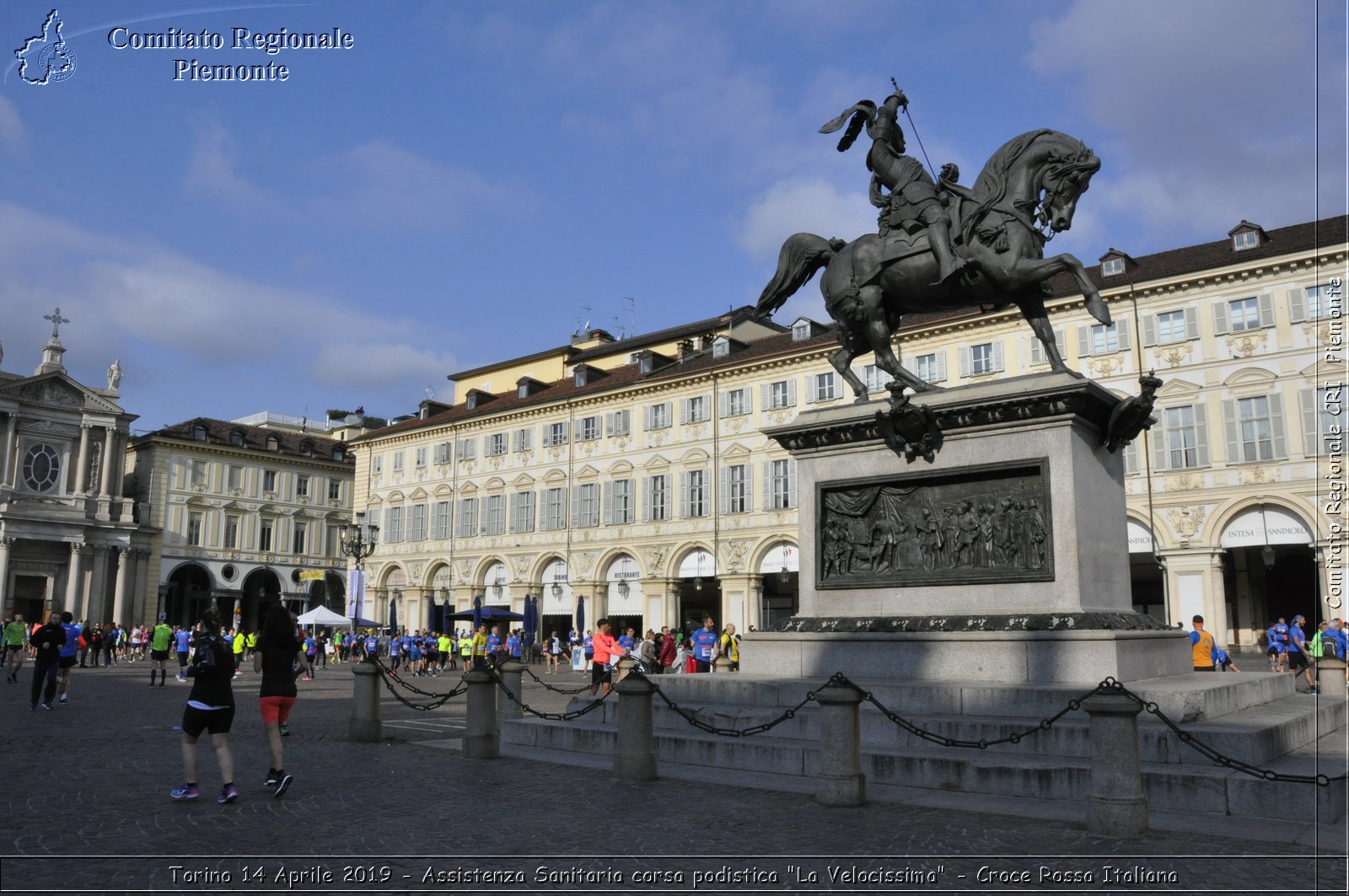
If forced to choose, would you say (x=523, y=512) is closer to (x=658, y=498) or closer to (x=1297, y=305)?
(x=658, y=498)

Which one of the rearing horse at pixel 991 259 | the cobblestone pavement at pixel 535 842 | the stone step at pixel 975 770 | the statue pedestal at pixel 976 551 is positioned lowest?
the cobblestone pavement at pixel 535 842

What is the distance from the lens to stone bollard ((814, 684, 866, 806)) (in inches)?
312

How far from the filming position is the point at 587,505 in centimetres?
4803

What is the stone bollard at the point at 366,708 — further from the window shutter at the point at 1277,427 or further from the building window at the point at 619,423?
the building window at the point at 619,423

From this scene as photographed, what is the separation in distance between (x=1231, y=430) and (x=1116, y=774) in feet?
98.9

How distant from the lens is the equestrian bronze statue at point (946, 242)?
11.2m

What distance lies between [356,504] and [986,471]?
52374 millimetres

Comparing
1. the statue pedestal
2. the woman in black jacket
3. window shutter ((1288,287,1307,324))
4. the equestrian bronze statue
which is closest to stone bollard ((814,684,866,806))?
the statue pedestal

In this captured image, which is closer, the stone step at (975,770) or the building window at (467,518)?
the stone step at (975,770)

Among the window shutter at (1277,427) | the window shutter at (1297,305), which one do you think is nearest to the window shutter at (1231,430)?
the window shutter at (1277,427)

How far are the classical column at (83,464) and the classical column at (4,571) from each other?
4634 millimetres

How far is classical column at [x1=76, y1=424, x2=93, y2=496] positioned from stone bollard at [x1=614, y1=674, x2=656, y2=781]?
202 ft

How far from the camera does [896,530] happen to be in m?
11.1

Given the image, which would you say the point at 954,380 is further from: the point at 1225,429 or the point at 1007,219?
the point at 1007,219
